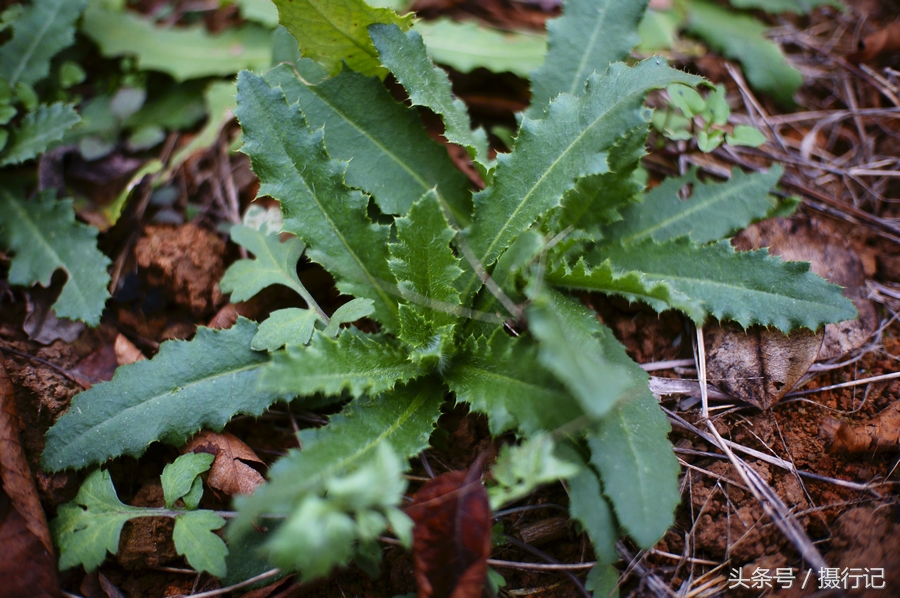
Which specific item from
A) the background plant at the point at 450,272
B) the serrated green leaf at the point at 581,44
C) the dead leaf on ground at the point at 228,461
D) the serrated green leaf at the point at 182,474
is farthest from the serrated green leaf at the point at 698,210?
the serrated green leaf at the point at 182,474

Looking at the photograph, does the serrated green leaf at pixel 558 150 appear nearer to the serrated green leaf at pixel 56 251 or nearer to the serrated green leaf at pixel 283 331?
the serrated green leaf at pixel 283 331

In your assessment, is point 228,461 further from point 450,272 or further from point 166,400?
point 450,272

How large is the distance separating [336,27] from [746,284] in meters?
1.75

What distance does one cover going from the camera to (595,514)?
1599 mm

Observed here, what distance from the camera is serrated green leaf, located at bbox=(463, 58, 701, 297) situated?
70.8 inches

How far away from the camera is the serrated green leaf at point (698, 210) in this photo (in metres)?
2.15

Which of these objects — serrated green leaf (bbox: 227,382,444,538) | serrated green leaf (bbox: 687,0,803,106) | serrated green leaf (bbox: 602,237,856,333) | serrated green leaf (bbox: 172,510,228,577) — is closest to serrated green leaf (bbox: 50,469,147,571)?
serrated green leaf (bbox: 172,510,228,577)

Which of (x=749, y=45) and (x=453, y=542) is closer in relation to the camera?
(x=453, y=542)

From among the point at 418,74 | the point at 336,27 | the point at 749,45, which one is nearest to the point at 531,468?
the point at 418,74

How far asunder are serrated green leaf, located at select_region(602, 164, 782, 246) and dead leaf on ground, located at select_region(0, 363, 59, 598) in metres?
2.19

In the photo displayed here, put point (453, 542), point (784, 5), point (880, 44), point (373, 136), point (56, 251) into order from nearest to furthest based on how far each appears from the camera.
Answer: point (453, 542)
point (373, 136)
point (56, 251)
point (880, 44)
point (784, 5)

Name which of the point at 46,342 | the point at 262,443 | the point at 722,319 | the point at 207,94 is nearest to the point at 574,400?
the point at 722,319

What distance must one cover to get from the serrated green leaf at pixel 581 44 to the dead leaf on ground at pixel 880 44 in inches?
58.7

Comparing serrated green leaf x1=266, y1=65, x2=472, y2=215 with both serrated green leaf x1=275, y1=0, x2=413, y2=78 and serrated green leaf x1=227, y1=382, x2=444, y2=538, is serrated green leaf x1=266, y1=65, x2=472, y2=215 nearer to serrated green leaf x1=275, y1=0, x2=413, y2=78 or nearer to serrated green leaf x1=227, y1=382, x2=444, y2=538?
serrated green leaf x1=275, y1=0, x2=413, y2=78
